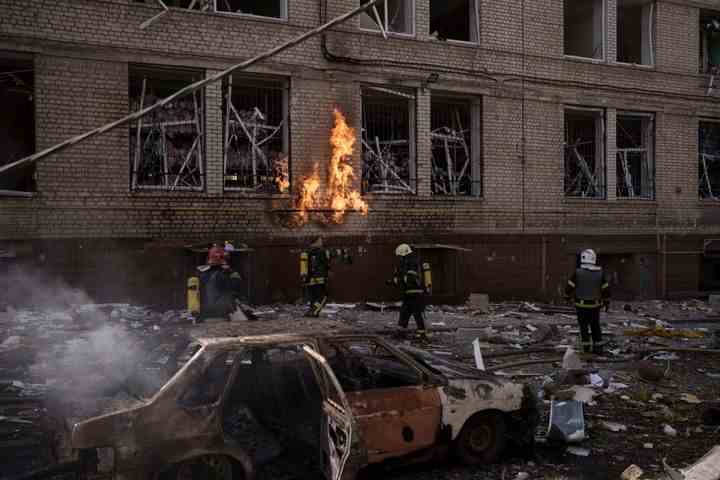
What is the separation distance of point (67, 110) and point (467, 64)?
8622mm

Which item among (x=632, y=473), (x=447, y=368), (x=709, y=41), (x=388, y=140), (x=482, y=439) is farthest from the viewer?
(x=709, y=41)

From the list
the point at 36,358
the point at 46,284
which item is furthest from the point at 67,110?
the point at 36,358

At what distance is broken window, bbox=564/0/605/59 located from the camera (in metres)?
16.5

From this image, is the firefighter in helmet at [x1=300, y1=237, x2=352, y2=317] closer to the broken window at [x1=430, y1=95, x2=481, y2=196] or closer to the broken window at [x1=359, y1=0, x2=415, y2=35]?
the broken window at [x1=430, y1=95, x2=481, y2=196]

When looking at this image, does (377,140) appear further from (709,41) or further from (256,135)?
(709,41)

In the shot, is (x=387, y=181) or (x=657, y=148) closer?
(x=387, y=181)

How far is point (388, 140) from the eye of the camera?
14.5 m

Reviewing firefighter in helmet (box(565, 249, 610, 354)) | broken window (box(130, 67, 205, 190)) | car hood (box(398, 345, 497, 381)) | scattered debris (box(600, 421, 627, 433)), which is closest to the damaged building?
broken window (box(130, 67, 205, 190))

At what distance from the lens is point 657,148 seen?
16828 millimetres

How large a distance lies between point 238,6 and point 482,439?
40.1 ft

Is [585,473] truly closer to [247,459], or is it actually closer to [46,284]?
[247,459]

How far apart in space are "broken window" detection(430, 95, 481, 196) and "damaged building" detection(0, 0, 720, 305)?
5cm

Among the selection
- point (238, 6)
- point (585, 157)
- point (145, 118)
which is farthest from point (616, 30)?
point (145, 118)

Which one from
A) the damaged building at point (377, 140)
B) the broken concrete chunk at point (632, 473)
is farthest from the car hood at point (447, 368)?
the damaged building at point (377, 140)
